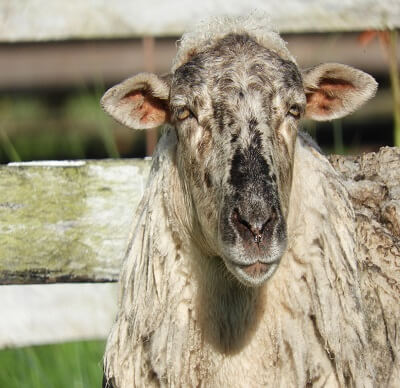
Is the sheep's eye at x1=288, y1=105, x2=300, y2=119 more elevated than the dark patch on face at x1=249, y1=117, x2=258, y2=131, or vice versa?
the sheep's eye at x1=288, y1=105, x2=300, y2=119

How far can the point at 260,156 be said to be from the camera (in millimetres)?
2863

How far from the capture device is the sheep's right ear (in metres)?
3.19

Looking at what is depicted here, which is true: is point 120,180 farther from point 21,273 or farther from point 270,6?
point 270,6

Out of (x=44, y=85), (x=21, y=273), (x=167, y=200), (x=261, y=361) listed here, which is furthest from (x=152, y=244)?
(x=44, y=85)

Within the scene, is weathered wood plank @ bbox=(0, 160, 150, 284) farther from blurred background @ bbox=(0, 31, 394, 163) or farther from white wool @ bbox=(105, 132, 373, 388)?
blurred background @ bbox=(0, 31, 394, 163)

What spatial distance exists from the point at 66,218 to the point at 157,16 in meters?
0.88

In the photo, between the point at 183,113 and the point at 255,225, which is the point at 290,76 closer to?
the point at 183,113

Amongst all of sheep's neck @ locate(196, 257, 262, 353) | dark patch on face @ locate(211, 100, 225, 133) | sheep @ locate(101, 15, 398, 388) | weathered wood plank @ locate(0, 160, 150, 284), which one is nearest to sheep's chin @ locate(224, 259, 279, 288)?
sheep @ locate(101, 15, 398, 388)

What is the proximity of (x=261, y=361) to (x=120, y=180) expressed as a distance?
1.06m

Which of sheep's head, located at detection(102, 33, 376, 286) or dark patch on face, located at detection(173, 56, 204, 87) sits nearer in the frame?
sheep's head, located at detection(102, 33, 376, 286)

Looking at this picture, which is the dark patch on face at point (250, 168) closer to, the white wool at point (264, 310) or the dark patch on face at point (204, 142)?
the dark patch on face at point (204, 142)

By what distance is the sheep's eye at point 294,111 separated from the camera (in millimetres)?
3092

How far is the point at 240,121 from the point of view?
2949mm

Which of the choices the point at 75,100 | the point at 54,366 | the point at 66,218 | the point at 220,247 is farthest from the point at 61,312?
the point at 75,100
